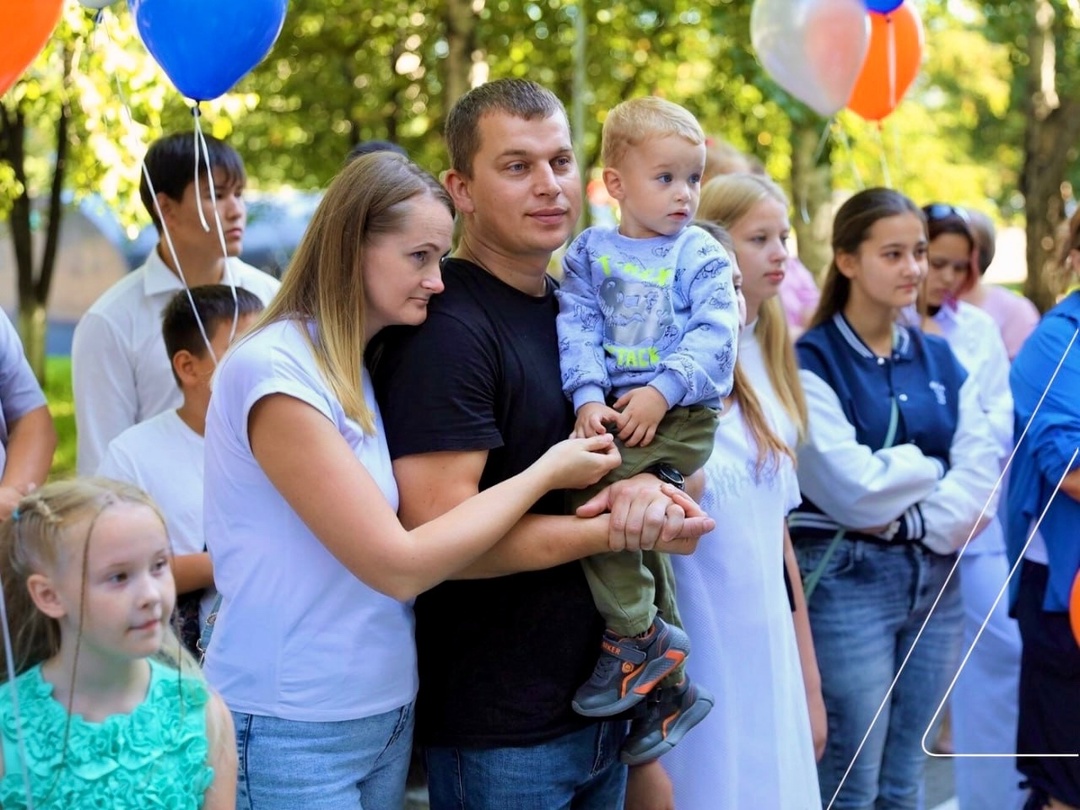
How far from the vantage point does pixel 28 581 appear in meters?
1.96

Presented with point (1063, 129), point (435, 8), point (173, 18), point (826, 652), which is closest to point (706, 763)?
point (826, 652)

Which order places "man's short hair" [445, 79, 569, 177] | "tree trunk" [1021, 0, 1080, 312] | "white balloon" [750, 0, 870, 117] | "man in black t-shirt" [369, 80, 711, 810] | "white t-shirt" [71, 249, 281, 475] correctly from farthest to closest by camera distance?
"tree trunk" [1021, 0, 1080, 312] → "white balloon" [750, 0, 870, 117] → "white t-shirt" [71, 249, 281, 475] → "man's short hair" [445, 79, 569, 177] → "man in black t-shirt" [369, 80, 711, 810]

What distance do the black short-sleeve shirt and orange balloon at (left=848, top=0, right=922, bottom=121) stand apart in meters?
2.68

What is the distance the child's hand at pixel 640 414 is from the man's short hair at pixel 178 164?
1738 millimetres

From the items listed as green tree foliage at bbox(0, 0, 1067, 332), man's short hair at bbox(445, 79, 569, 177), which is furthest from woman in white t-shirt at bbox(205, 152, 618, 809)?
green tree foliage at bbox(0, 0, 1067, 332)

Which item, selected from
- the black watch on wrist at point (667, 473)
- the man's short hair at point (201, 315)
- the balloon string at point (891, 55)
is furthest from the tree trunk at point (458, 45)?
the black watch on wrist at point (667, 473)

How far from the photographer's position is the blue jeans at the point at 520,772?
92.3 inches

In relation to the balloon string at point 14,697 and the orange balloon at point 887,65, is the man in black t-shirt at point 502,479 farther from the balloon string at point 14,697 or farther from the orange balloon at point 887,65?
the orange balloon at point 887,65

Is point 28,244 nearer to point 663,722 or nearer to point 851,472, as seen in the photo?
point 851,472

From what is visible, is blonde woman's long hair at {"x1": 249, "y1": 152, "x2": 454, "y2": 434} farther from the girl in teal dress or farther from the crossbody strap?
the crossbody strap

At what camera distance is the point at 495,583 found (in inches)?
92.7

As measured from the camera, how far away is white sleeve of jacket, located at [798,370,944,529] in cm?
339

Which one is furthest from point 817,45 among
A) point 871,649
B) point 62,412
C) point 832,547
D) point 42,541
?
point 62,412

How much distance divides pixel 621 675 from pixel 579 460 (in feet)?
1.33
